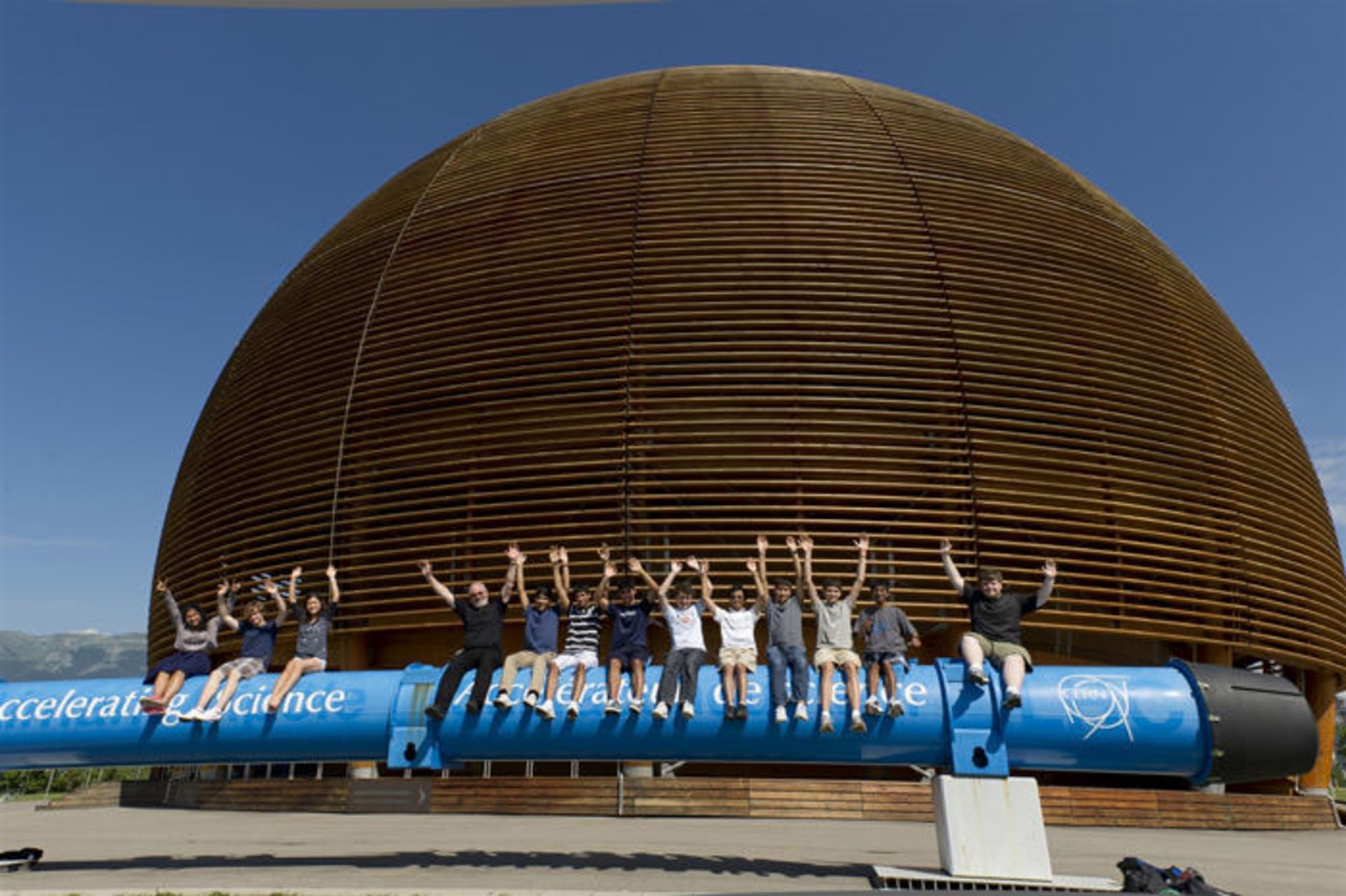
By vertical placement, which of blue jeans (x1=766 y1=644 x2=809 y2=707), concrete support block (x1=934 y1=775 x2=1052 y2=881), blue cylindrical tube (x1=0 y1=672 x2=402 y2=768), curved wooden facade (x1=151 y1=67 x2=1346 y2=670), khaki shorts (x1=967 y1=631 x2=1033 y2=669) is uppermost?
curved wooden facade (x1=151 y1=67 x2=1346 y2=670)

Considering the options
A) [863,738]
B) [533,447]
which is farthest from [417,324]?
[863,738]

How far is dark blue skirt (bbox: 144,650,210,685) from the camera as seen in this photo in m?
6.48

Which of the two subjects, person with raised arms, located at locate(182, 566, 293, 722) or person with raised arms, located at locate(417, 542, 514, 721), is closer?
person with raised arms, located at locate(417, 542, 514, 721)

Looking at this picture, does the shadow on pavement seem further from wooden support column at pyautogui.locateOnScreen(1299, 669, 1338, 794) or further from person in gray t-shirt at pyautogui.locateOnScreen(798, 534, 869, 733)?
wooden support column at pyautogui.locateOnScreen(1299, 669, 1338, 794)

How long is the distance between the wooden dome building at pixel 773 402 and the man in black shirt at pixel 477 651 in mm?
5812

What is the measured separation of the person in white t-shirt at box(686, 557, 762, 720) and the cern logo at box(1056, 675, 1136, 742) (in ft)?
6.35

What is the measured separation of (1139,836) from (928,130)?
39.8 ft

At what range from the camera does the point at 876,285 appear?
14.0 m

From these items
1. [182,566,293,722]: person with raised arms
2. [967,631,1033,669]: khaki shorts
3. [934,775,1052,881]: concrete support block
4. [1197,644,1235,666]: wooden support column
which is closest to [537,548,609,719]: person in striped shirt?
[182,566,293,722]: person with raised arms

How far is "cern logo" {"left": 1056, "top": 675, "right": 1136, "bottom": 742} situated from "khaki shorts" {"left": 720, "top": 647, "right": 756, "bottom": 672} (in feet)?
6.26

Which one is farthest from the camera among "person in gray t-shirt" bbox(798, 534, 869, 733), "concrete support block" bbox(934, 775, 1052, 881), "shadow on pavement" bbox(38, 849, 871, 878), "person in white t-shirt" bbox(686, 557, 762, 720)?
"shadow on pavement" bbox(38, 849, 871, 878)

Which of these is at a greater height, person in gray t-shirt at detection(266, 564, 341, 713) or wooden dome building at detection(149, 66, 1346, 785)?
wooden dome building at detection(149, 66, 1346, 785)

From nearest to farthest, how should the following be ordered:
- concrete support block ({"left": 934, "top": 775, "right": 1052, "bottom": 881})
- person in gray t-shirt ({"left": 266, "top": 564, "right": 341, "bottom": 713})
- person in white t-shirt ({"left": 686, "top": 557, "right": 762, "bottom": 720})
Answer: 1. concrete support block ({"left": 934, "top": 775, "right": 1052, "bottom": 881})
2. person in white t-shirt ({"left": 686, "top": 557, "right": 762, "bottom": 720})
3. person in gray t-shirt ({"left": 266, "top": 564, "right": 341, "bottom": 713})

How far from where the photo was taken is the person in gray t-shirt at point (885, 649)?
5836 mm
